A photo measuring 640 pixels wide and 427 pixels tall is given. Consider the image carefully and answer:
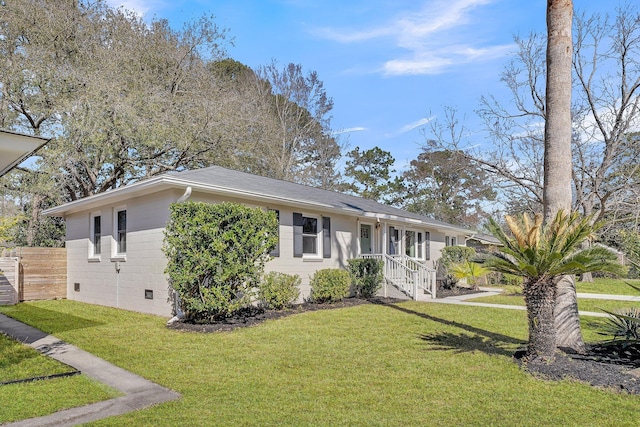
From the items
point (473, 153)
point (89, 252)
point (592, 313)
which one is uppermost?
point (473, 153)

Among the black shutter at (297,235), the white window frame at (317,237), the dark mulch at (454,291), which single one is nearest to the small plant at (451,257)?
the dark mulch at (454,291)

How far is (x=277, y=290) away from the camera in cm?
1012

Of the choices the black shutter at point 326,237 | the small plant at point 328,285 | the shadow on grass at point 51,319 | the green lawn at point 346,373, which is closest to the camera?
the green lawn at point 346,373

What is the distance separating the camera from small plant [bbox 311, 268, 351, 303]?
11633 mm

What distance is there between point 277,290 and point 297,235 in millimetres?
2225

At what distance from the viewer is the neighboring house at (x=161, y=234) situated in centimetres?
979

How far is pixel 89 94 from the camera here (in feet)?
52.3

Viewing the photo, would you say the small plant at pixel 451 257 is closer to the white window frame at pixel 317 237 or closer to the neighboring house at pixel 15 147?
the white window frame at pixel 317 237

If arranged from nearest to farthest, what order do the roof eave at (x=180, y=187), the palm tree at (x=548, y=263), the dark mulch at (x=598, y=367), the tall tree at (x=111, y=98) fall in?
the dark mulch at (x=598, y=367), the palm tree at (x=548, y=263), the roof eave at (x=180, y=187), the tall tree at (x=111, y=98)

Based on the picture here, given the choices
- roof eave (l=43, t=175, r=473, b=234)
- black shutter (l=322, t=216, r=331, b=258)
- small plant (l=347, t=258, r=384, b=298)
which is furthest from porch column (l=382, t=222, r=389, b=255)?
black shutter (l=322, t=216, r=331, b=258)

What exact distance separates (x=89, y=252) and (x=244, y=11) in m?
8.79

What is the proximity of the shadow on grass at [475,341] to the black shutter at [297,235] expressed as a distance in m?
5.00

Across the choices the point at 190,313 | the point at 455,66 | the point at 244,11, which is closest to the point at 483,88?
the point at 455,66

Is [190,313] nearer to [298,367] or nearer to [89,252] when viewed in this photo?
[298,367]
